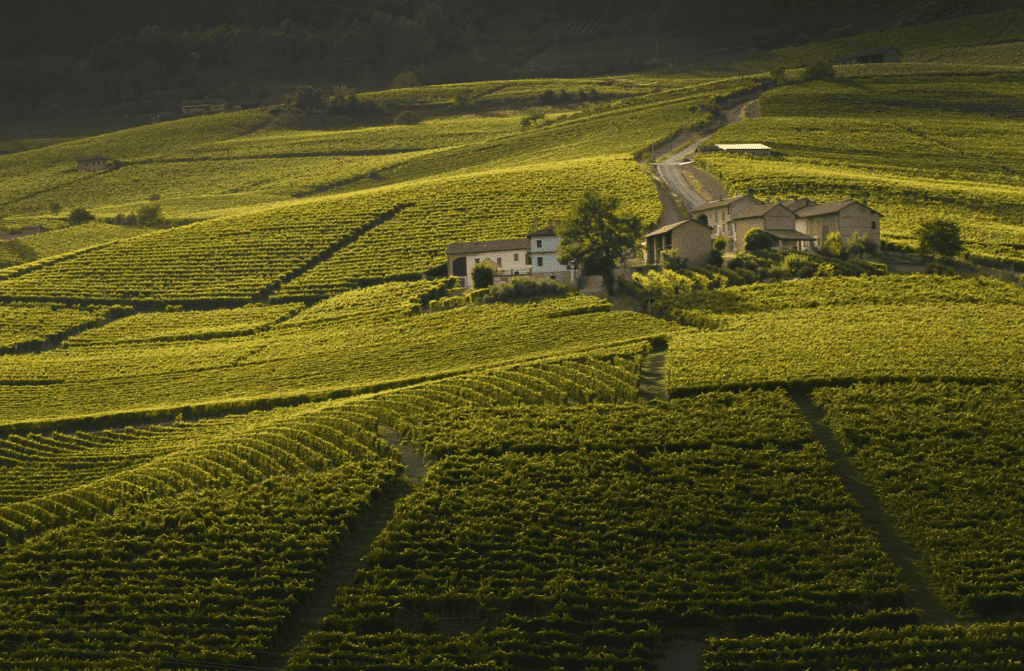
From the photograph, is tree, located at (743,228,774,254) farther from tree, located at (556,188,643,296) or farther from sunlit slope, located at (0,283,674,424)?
sunlit slope, located at (0,283,674,424)

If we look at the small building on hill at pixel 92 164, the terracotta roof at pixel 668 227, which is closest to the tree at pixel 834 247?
the terracotta roof at pixel 668 227

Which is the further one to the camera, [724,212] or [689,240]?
[724,212]

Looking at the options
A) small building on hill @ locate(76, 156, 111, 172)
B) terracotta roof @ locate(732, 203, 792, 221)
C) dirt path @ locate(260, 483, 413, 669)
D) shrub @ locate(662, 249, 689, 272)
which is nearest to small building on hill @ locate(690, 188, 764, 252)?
terracotta roof @ locate(732, 203, 792, 221)

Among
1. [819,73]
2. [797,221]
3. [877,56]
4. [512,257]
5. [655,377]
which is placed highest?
[877,56]

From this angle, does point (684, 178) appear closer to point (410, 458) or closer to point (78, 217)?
point (410, 458)

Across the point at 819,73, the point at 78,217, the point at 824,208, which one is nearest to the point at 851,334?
the point at 824,208
